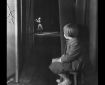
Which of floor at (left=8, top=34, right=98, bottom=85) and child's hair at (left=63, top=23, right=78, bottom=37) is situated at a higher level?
child's hair at (left=63, top=23, right=78, bottom=37)

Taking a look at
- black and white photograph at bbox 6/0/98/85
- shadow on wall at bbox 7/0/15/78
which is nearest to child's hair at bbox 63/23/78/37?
black and white photograph at bbox 6/0/98/85

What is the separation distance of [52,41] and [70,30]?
0.56 feet

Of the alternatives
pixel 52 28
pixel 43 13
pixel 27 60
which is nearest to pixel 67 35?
pixel 52 28

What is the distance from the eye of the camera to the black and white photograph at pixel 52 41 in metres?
1.95

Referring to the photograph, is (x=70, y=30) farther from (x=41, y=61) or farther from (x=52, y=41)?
(x=41, y=61)

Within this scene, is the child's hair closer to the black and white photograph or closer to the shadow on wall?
the black and white photograph

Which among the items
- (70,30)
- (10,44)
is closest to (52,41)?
(70,30)

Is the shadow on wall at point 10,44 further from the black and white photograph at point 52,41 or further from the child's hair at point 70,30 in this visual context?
the child's hair at point 70,30

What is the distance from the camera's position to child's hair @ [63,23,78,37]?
76.4 inches

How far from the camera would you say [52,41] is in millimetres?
1950

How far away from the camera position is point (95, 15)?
1.97 m

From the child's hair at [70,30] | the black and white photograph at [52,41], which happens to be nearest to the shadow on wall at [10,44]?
the black and white photograph at [52,41]

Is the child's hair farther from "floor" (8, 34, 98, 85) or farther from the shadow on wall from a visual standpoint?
the shadow on wall
